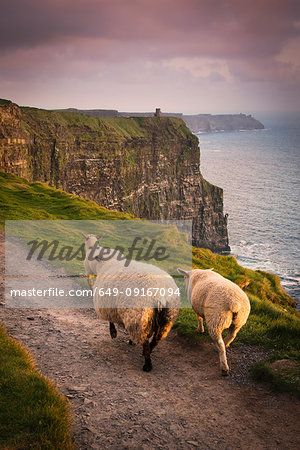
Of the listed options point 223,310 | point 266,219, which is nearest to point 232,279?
point 223,310

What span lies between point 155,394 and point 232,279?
12398 millimetres

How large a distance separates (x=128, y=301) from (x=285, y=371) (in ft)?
13.1

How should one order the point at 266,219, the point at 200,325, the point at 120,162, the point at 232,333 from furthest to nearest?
the point at 266,219 < the point at 120,162 < the point at 200,325 < the point at 232,333

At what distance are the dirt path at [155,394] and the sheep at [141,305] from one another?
799 mm

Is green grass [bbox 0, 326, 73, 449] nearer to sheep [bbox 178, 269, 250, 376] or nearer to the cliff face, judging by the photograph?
sheep [bbox 178, 269, 250, 376]

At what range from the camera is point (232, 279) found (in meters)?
19.3

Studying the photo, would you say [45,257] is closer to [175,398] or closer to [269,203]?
[175,398]

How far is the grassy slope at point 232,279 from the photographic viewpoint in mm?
10016

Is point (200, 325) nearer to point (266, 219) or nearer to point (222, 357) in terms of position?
point (222, 357)

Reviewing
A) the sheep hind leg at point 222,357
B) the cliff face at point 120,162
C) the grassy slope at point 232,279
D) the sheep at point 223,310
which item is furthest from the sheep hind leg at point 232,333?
the cliff face at point 120,162

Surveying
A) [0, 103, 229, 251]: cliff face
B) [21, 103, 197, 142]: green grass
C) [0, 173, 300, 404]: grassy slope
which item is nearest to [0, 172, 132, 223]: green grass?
[0, 173, 300, 404]: grassy slope

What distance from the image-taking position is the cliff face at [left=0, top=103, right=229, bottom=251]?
59281 millimetres

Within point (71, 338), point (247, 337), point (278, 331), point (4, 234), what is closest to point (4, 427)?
point (71, 338)

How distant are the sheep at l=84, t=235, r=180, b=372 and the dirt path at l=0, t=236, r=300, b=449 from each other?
799 mm
